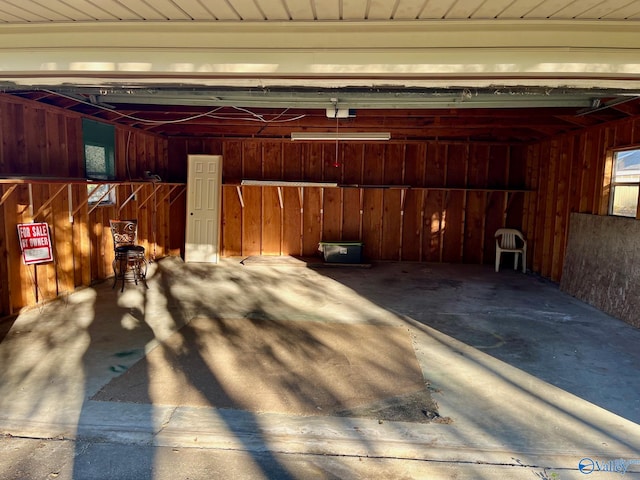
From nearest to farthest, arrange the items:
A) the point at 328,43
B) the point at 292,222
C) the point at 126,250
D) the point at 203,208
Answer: the point at 328,43 → the point at 126,250 → the point at 203,208 → the point at 292,222

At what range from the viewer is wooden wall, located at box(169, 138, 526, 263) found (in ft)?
27.8

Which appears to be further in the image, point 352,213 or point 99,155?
point 352,213

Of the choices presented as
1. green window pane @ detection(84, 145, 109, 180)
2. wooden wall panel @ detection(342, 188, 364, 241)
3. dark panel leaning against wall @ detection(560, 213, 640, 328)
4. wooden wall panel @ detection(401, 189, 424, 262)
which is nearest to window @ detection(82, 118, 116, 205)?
green window pane @ detection(84, 145, 109, 180)

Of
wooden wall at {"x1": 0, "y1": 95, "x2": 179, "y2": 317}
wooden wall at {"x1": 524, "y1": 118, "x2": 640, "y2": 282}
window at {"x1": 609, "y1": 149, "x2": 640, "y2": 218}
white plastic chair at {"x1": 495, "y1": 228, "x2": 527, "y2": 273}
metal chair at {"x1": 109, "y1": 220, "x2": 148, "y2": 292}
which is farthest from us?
white plastic chair at {"x1": 495, "y1": 228, "x2": 527, "y2": 273}

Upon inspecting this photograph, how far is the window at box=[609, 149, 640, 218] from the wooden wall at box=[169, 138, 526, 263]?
2583 mm

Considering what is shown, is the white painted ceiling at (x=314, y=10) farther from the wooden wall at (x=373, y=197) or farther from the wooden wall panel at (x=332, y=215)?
the wooden wall panel at (x=332, y=215)

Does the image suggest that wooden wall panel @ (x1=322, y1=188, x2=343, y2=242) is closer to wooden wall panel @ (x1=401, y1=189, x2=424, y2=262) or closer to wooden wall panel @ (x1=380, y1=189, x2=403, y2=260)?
wooden wall panel @ (x1=380, y1=189, x2=403, y2=260)

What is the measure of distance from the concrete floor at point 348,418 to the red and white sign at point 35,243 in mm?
641

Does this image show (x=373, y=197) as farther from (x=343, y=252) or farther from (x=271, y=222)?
(x=271, y=222)

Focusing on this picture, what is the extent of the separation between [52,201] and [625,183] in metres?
7.34

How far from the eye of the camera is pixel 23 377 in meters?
3.29

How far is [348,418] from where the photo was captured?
283cm

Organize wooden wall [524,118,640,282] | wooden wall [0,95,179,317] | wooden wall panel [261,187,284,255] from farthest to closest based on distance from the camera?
wooden wall panel [261,187,284,255] < wooden wall [524,118,640,282] < wooden wall [0,95,179,317]

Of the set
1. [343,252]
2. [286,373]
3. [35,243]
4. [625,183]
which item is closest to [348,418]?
[286,373]
